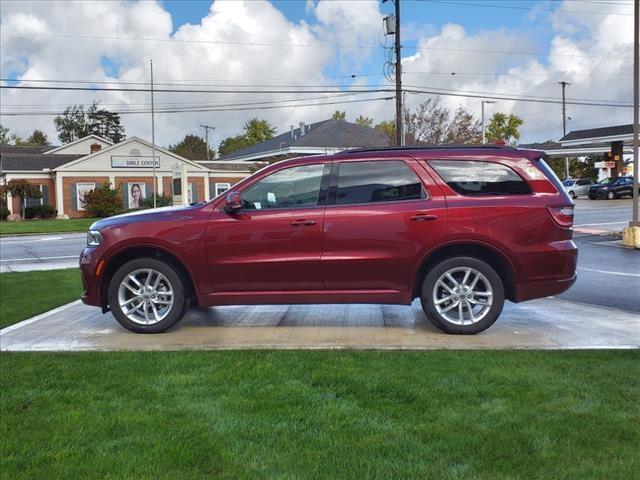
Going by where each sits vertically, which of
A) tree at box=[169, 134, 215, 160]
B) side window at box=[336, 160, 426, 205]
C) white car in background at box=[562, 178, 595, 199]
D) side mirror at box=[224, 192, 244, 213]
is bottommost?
side mirror at box=[224, 192, 244, 213]

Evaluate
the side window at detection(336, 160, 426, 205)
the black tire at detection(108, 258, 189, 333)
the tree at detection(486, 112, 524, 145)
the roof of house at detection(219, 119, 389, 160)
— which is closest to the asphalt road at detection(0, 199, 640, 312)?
the side window at detection(336, 160, 426, 205)

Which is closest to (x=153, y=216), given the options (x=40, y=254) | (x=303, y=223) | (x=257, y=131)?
(x=303, y=223)

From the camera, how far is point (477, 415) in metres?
3.81

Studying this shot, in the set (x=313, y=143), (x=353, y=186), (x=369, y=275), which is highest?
(x=313, y=143)

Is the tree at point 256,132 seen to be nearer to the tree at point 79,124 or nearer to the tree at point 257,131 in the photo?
the tree at point 257,131

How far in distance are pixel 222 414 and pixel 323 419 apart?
66 cm

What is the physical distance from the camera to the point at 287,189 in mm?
6074

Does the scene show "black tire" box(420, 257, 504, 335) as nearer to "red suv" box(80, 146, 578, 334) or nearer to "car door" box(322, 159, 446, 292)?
"red suv" box(80, 146, 578, 334)

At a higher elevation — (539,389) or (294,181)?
(294,181)

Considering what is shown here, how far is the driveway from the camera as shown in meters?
5.59

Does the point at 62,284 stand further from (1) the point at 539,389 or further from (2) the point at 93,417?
(1) the point at 539,389

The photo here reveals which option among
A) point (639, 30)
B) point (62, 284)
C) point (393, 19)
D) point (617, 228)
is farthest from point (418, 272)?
point (393, 19)

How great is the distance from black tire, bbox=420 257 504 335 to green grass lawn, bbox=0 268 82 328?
4657 mm

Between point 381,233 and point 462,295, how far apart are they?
996 mm
